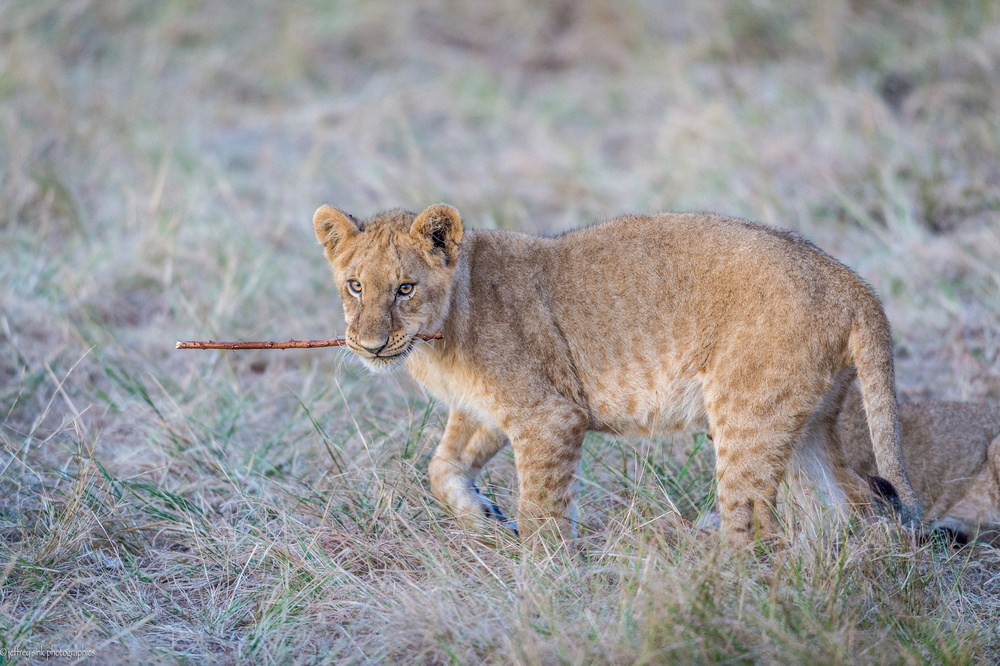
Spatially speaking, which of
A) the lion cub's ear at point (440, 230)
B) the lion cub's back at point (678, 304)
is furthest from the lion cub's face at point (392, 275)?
the lion cub's back at point (678, 304)

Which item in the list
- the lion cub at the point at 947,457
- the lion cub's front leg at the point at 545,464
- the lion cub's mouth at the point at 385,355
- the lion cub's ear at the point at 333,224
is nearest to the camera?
the lion cub's mouth at the point at 385,355

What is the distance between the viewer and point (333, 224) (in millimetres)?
4730

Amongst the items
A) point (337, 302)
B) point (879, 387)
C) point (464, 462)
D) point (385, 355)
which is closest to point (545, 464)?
point (464, 462)

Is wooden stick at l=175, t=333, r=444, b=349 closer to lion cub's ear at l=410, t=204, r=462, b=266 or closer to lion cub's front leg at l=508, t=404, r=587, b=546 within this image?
lion cub's ear at l=410, t=204, r=462, b=266

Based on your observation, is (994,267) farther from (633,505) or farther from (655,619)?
(655,619)

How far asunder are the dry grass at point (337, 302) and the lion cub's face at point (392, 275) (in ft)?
2.50

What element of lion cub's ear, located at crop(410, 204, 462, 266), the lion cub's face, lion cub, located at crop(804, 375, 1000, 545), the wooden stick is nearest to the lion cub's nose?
the lion cub's face

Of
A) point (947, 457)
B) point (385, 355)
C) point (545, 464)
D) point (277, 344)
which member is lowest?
point (947, 457)

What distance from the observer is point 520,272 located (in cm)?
486

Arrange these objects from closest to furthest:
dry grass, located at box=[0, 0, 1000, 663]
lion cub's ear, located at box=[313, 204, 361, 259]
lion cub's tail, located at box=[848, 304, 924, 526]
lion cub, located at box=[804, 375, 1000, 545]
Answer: dry grass, located at box=[0, 0, 1000, 663] → lion cub's tail, located at box=[848, 304, 924, 526] → lion cub's ear, located at box=[313, 204, 361, 259] → lion cub, located at box=[804, 375, 1000, 545]

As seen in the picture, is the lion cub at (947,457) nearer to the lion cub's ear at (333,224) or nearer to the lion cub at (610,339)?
the lion cub at (610,339)

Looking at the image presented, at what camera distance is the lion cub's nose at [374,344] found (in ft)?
14.1

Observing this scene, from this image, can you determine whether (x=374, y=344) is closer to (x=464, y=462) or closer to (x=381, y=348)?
(x=381, y=348)

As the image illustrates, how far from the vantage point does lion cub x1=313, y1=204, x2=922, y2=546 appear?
426 cm
